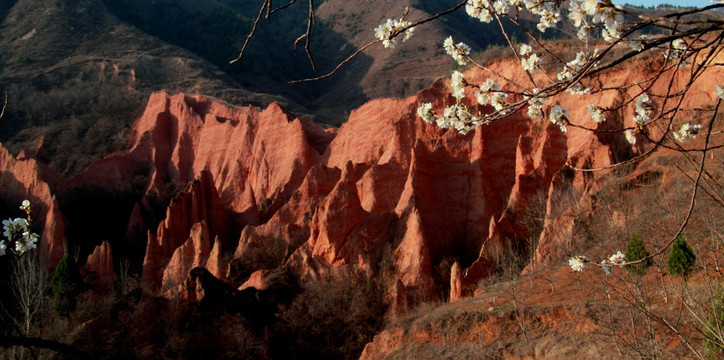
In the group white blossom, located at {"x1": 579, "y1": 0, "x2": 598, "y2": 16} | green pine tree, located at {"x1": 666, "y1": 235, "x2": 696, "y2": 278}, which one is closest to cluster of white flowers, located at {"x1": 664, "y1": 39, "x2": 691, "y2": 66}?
white blossom, located at {"x1": 579, "y1": 0, "x2": 598, "y2": 16}

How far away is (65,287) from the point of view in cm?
3219

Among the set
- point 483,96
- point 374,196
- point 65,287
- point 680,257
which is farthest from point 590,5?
point 65,287

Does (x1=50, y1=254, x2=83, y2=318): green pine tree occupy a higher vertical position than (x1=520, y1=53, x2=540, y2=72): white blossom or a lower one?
lower

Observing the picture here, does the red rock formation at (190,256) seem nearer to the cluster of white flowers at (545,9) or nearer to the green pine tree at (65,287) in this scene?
the green pine tree at (65,287)

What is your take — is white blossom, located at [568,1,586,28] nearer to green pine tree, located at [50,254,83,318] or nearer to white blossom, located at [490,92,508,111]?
white blossom, located at [490,92,508,111]

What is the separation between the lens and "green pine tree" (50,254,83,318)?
1256 inches

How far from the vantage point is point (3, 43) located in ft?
245

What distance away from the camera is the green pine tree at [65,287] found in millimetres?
31906

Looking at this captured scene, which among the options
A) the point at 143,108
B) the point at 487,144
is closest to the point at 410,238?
the point at 487,144

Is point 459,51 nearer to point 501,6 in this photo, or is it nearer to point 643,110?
point 501,6

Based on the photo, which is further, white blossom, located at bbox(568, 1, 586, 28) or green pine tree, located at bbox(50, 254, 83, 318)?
green pine tree, located at bbox(50, 254, 83, 318)

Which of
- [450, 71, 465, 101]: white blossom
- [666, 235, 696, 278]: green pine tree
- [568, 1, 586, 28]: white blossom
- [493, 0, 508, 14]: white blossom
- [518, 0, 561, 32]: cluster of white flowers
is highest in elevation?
[493, 0, 508, 14]: white blossom

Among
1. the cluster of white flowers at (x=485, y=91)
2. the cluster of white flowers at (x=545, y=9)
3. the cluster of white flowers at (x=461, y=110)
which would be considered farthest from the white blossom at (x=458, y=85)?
the cluster of white flowers at (x=545, y=9)

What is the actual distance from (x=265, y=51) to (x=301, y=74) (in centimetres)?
634
